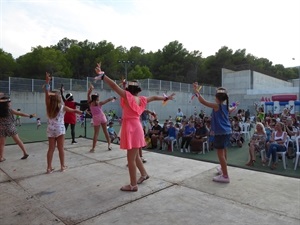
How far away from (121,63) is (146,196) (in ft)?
141

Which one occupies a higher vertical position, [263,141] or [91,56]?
[91,56]

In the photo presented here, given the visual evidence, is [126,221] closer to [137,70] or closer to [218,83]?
[137,70]

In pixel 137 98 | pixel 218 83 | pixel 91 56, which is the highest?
pixel 91 56

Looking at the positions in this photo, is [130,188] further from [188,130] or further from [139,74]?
[139,74]

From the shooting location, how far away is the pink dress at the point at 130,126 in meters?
3.65

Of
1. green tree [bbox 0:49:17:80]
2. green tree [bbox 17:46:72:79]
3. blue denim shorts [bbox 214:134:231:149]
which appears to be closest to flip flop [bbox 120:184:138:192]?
blue denim shorts [bbox 214:134:231:149]

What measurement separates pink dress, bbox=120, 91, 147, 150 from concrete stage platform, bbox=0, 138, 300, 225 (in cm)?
77

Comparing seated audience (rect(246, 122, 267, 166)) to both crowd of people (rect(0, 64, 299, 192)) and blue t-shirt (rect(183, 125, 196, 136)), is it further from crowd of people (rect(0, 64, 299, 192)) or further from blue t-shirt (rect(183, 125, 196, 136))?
blue t-shirt (rect(183, 125, 196, 136))

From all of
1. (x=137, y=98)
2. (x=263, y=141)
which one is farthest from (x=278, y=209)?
(x=263, y=141)

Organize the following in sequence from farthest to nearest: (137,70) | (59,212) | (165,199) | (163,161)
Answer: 1. (137,70)
2. (163,161)
3. (165,199)
4. (59,212)

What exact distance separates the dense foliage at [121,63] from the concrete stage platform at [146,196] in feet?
108

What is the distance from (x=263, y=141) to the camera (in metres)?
6.69

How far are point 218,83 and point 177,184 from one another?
4894cm

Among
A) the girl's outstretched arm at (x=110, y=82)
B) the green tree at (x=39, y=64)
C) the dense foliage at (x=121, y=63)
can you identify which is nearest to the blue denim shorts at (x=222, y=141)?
the girl's outstretched arm at (x=110, y=82)
